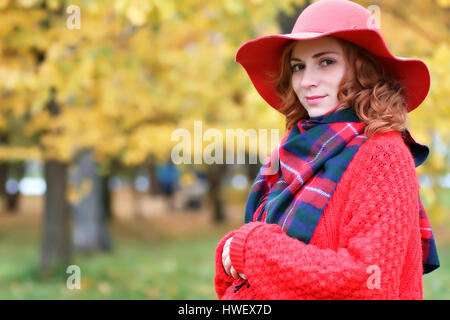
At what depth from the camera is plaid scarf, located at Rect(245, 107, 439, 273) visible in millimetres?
1622

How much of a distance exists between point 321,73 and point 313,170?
0.33 m

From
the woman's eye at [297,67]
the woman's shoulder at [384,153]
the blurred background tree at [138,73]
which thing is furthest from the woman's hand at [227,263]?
the blurred background tree at [138,73]

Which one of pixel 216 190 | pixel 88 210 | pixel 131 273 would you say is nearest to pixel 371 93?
pixel 131 273

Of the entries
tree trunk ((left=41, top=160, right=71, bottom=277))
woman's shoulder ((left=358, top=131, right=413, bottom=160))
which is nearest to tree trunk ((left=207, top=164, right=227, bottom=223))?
tree trunk ((left=41, top=160, right=71, bottom=277))

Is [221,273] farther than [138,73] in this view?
No

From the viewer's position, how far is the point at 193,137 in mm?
7219

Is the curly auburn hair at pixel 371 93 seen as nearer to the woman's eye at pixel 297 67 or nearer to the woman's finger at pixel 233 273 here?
the woman's eye at pixel 297 67

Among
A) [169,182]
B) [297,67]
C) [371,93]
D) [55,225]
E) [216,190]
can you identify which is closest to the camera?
[371,93]

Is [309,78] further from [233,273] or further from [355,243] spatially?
[233,273]

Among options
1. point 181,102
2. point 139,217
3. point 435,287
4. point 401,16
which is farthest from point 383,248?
point 139,217

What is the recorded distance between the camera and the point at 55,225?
26.3ft

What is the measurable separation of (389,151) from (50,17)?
19.5ft

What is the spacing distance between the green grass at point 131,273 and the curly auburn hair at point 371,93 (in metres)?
5.01

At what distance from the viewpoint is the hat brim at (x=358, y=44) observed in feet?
5.50
